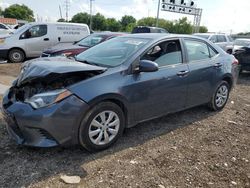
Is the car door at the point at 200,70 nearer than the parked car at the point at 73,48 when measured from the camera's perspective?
Yes

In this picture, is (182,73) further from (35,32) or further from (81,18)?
(81,18)

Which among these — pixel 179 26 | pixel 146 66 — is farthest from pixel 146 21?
pixel 146 66

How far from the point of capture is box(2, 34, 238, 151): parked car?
3.11 m

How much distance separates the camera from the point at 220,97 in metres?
5.35

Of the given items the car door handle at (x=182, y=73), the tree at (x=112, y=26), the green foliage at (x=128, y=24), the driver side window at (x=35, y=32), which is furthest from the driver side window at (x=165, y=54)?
the tree at (x=112, y=26)

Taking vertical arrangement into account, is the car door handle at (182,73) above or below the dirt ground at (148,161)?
above

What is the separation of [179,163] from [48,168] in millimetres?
1618

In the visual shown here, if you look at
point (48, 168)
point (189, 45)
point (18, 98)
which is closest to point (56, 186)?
point (48, 168)

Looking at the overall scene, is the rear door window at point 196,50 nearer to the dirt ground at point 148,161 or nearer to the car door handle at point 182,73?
the car door handle at point 182,73

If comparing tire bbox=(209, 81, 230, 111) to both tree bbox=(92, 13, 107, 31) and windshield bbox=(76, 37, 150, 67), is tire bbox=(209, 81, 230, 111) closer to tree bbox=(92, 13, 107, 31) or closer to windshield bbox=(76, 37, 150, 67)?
windshield bbox=(76, 37, 150, 67)

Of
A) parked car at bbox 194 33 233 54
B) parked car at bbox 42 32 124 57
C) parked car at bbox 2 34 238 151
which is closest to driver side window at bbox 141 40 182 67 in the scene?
parked car at bbox 2 34 238 151

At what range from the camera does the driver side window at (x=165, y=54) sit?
13.2 feet

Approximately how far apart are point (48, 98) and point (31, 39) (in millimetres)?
9072

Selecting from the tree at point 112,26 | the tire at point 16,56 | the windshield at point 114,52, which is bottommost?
the tree at point 112,26
